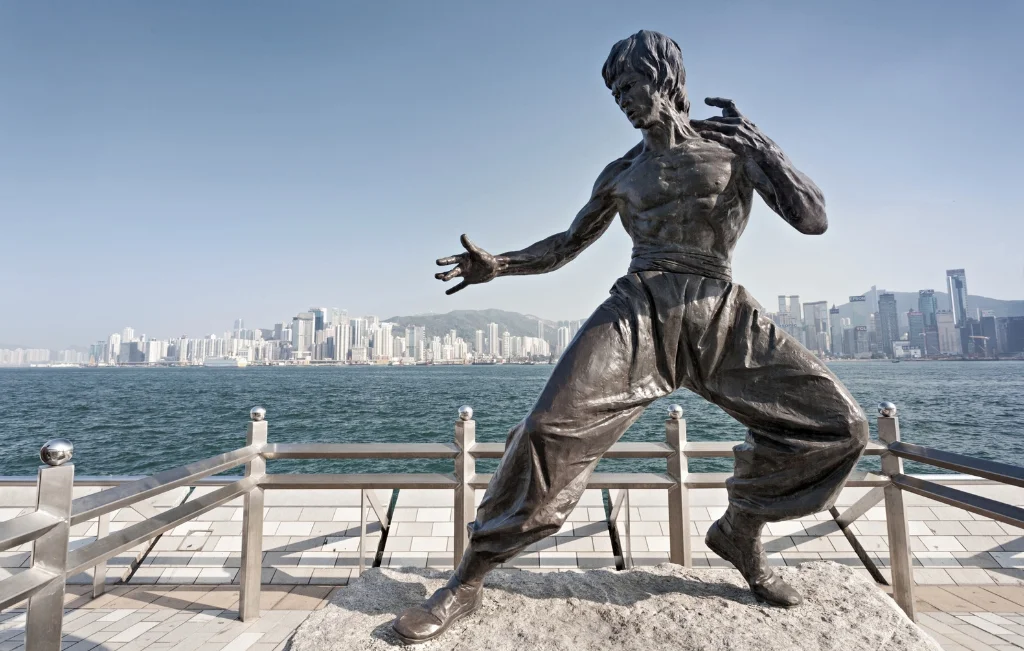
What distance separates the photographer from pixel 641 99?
2338 millimetres

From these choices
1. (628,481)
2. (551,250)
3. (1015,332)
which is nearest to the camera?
(551,250)

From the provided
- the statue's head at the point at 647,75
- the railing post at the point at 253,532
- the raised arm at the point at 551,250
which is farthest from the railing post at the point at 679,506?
the railing post at the point at 253,532

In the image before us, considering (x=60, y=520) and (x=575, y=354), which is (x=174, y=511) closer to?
(x=60, y=520)

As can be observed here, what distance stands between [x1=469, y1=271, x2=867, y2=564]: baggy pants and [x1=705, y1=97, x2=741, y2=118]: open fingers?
0.80 m

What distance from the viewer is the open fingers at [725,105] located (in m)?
2.40

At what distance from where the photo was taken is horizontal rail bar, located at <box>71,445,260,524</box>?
182 cm

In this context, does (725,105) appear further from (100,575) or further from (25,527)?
(100,575)

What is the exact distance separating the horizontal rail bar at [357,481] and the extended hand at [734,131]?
248 centimetres

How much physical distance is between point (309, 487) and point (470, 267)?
1.86m

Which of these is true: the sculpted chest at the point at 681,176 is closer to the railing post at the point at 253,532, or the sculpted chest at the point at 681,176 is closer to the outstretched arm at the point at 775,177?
the outstretched arm at the point at 775,177

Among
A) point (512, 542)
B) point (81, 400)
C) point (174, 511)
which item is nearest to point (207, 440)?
point (174, 511)

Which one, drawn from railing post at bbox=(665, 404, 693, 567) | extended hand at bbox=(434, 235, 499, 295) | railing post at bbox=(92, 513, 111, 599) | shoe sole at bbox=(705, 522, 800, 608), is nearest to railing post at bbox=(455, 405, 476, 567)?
extended hand at bbox=(434, 235, 499, 295)

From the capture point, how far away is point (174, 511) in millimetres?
2578

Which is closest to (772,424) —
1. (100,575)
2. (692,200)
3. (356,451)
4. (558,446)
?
(558,446)
